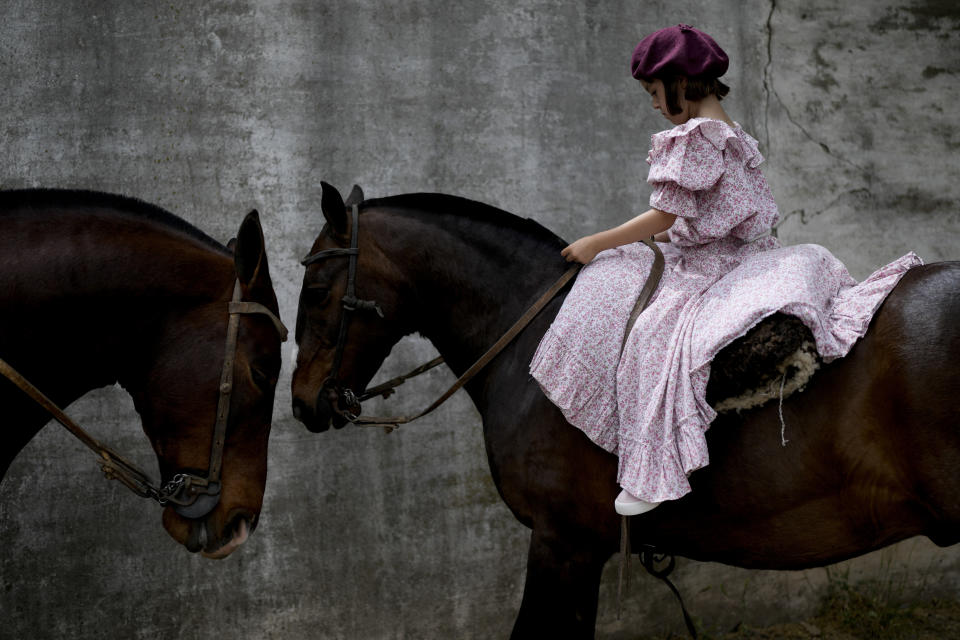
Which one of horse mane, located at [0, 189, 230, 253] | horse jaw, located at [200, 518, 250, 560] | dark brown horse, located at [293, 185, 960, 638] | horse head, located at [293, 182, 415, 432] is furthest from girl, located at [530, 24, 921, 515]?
horse mane, located at [0, 189, 230, 253]

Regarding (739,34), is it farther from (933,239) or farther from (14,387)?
(14,387)

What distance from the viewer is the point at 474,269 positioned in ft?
7.92

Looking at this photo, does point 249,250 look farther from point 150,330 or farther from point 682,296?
point 682,296

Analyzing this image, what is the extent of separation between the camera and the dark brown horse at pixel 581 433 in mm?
1774

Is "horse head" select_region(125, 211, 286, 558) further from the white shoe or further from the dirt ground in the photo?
the dirt ground

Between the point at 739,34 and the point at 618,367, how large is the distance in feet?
8.80

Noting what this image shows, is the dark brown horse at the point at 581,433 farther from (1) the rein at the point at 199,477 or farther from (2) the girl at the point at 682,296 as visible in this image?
(1) the rein at the point at 199,477

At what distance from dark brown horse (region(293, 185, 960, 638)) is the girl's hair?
624 millimetres

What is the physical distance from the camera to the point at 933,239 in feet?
13.1

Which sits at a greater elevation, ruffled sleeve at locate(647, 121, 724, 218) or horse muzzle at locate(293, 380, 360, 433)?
ruffled sleeve at locate(647, 121, 724, 218)

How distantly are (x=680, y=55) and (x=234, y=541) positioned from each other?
79.8 inches

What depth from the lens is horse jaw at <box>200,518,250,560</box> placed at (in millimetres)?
2115

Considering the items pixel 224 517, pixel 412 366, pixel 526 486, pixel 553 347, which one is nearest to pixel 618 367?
pixel 553 347

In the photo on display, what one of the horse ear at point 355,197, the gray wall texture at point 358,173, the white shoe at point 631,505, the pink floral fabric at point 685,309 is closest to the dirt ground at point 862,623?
the gray wall texture at point 358,173
